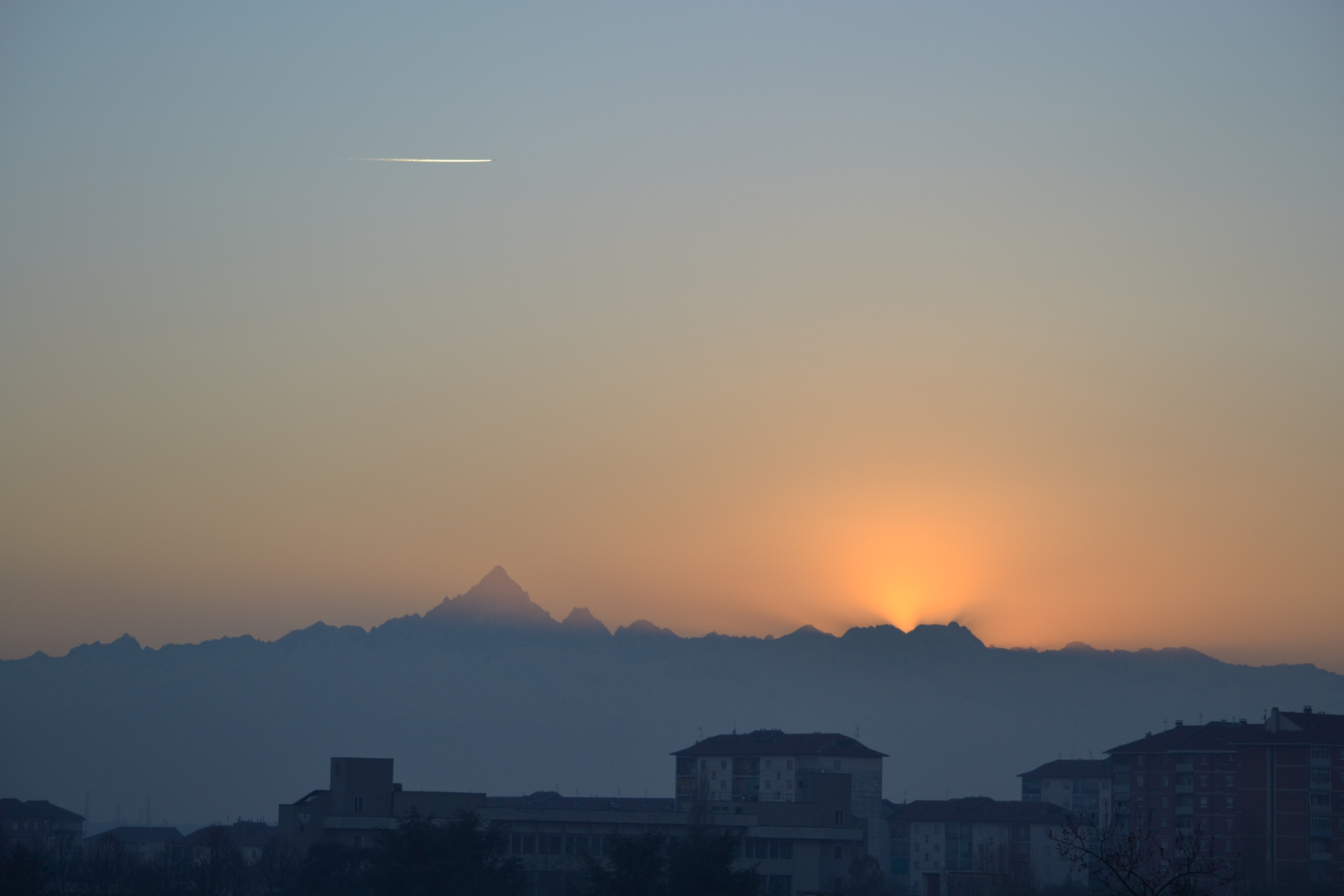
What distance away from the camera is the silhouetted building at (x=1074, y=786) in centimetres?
12288

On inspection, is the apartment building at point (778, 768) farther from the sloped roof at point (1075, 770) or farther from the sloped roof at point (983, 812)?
the sloped roof at point (1075, 770)

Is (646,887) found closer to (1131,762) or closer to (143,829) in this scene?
(1131,762)

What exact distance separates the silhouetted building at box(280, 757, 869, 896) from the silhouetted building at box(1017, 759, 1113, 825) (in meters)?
48.8

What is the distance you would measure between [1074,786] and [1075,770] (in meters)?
1.81

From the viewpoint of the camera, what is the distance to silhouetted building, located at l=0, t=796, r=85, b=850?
12300cm

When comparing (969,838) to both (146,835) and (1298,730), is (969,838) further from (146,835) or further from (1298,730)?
(146,835)

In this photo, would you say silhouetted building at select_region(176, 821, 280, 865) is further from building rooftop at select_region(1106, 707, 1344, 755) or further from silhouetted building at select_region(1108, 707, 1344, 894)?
building rooftop at select_region(1106, 707, 1344, 755)

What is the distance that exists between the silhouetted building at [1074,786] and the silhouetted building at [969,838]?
740cm

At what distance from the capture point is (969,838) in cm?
11369

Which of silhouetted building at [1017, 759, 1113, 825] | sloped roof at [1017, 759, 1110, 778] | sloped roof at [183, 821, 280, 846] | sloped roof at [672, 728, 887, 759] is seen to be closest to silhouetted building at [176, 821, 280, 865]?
sloped roof at [183, 821, 280, 846]

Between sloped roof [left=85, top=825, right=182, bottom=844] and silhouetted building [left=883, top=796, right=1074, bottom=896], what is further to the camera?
sloped roof [left=85, top=825, right=182, bottom=844]

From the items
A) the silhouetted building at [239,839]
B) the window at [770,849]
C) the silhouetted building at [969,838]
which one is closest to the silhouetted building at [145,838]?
the silhouetted building at [239,839]

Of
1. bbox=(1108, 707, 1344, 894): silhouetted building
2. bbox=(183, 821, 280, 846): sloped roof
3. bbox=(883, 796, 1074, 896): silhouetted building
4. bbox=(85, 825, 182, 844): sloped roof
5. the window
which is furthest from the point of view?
bbox=(85, 825, 182, 844): sloped roof

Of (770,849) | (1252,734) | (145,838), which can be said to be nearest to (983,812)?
(1252,734)
